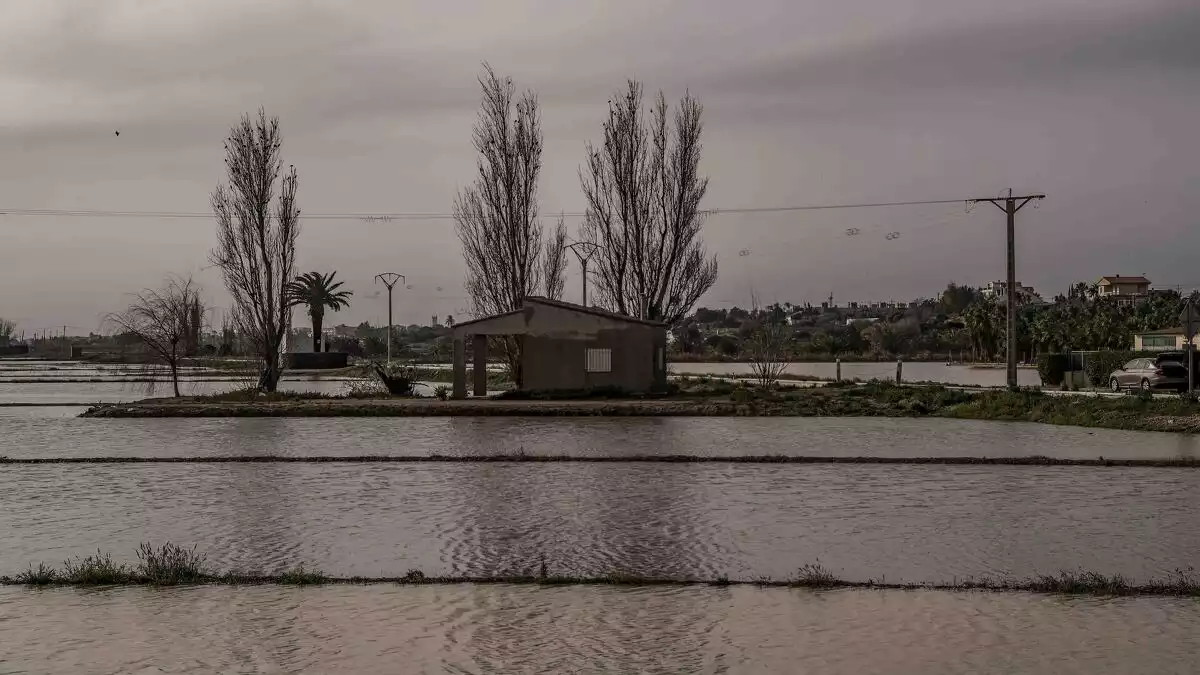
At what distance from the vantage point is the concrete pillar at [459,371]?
129 feet

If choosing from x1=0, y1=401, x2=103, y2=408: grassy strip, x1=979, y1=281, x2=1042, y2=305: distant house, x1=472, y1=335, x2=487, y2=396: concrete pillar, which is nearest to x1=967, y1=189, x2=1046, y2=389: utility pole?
x1=472, y1=335, x2=487, y2=396: concrete pillar

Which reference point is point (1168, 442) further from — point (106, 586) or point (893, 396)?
point (106, 586)

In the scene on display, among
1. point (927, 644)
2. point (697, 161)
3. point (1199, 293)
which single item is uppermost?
point (697, 161)

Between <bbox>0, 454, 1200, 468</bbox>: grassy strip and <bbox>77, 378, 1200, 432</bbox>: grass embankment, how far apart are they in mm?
9395

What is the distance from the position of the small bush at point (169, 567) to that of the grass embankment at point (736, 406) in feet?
73.9

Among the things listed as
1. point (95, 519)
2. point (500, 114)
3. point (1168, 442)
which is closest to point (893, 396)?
point (1168, 442)

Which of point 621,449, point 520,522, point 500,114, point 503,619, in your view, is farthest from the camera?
point 500,114

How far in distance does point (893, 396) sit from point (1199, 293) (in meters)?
51.5

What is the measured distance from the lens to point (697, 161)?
50812 millimetres

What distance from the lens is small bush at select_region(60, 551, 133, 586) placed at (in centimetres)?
1049

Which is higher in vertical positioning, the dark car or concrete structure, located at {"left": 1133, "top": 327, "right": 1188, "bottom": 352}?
concrete structure, located at {"left": 1133, "top": 327, "right": 1188, "bottom": 352}

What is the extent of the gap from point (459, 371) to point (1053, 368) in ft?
89.1

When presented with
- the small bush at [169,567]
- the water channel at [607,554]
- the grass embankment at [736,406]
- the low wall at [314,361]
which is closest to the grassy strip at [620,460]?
the water channel at [607,554]

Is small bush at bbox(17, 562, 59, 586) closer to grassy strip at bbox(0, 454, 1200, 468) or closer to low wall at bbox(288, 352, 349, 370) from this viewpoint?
grassy strip at bbox(0, 454, 1200, 468)
